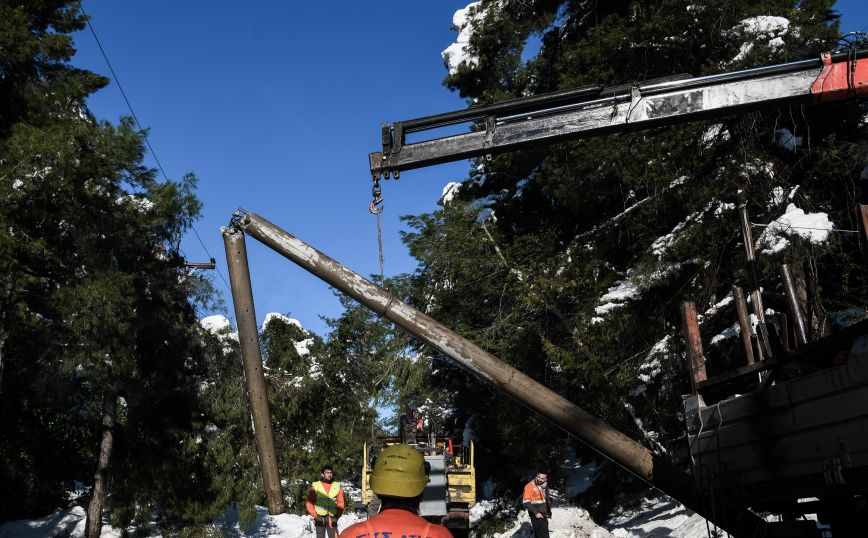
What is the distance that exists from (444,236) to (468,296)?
7.03ft

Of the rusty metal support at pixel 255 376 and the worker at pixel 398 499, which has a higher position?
the rusty metal support at pixel 255 376

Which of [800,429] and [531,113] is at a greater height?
[531,113]

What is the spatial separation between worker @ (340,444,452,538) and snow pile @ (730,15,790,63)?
13954 mm

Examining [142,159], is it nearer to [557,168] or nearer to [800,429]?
[557,168]

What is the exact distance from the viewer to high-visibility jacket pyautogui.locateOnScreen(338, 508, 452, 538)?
286 centimetres

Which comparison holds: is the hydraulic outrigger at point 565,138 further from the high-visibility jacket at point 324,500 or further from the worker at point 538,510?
the worker at point 538,510

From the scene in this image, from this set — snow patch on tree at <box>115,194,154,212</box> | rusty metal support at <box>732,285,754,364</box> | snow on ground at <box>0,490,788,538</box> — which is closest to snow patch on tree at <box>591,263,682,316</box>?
snow on ground at <box>0,490,788,538</box>

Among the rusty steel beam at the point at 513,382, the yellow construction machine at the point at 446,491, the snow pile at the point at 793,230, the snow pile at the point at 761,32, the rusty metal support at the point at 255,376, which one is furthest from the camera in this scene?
the snow pile at the point at 761,32

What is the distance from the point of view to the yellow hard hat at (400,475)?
9.87ft

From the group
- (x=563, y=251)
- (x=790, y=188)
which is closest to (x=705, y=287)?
(x=790, y=188)

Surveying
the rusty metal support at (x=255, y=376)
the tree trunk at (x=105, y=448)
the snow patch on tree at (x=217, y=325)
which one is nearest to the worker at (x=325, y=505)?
the rusty metal support at (x=255, y=376)

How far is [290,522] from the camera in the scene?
21.9m

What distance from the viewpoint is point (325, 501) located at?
33.4 ft

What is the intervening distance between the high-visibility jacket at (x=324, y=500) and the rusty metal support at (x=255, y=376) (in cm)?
462
